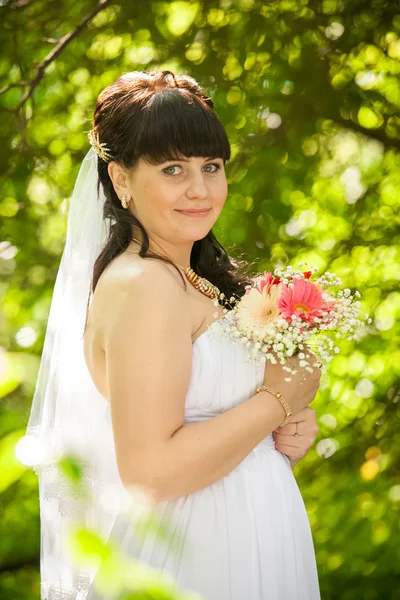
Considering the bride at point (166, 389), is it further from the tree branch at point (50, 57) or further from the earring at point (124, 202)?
the tree branch at point (50, 57)

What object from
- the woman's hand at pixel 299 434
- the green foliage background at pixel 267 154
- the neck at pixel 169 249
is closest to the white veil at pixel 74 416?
the neck at pixel 169 249

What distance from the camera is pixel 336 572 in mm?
4176

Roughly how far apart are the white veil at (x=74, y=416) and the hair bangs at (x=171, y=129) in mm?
412

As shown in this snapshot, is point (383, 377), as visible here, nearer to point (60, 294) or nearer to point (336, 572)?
point (336, 572)

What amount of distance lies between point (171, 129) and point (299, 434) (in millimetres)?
980

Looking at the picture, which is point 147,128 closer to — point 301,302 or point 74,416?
point 301,302

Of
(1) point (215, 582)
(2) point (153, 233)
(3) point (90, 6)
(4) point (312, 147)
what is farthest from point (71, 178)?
(1) point (215, 582)

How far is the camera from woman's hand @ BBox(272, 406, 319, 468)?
221cm

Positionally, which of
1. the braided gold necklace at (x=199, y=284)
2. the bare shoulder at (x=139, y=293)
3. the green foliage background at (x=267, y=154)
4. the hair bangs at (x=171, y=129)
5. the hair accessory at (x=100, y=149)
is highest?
the hair bangs at (x=171, y=129)

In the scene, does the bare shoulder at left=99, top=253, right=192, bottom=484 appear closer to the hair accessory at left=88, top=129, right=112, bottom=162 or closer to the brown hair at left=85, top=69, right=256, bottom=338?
the brown hair at left=85, top=69, right=256, bottom=338

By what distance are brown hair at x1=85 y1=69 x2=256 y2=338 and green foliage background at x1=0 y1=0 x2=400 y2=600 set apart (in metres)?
1.68

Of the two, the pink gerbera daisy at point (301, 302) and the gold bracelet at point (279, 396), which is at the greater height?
the pink gerbera daisy at point (301, 302)

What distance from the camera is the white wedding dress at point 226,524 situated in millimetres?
1979

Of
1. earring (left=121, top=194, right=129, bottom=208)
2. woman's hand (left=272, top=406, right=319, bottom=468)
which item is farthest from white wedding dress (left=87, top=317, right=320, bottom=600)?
earring (left=121, top=194, right=129, bottom=208)
